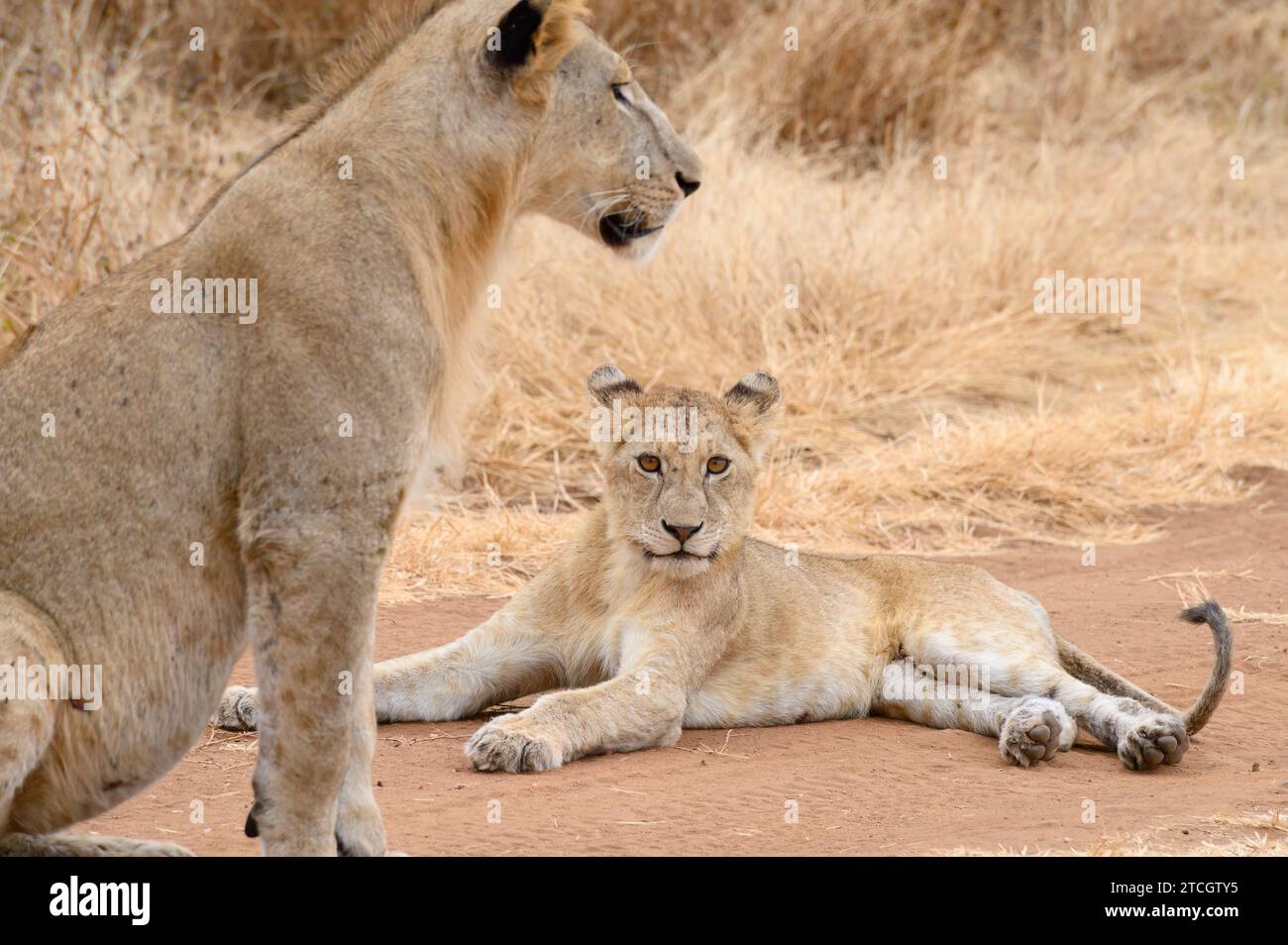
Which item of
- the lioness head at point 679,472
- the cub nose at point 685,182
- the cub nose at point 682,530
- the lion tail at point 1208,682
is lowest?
the lion tail at point 1208,682

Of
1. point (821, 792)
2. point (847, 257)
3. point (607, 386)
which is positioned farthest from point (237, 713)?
point (847, 257)

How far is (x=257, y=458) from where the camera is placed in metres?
3.75

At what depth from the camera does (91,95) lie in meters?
10.9

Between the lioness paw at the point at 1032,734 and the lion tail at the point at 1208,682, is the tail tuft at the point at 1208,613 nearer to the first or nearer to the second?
the lion tail at the point at 1208,682

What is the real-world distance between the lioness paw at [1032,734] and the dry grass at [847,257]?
297 cm

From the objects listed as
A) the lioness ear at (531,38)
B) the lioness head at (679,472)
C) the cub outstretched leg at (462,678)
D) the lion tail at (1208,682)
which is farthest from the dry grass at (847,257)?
the lioness ear at (531,38)

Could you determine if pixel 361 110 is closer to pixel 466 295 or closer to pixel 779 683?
pixel 466 295

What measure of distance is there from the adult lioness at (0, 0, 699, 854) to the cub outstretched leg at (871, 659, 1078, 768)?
2.33m

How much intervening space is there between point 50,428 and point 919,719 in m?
3.47

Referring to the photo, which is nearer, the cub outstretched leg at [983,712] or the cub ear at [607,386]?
the cub outstretched leg at [983,712]

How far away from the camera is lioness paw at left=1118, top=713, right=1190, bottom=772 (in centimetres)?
551

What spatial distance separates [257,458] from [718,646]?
102 inches

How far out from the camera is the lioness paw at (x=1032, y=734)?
5.56 metres
